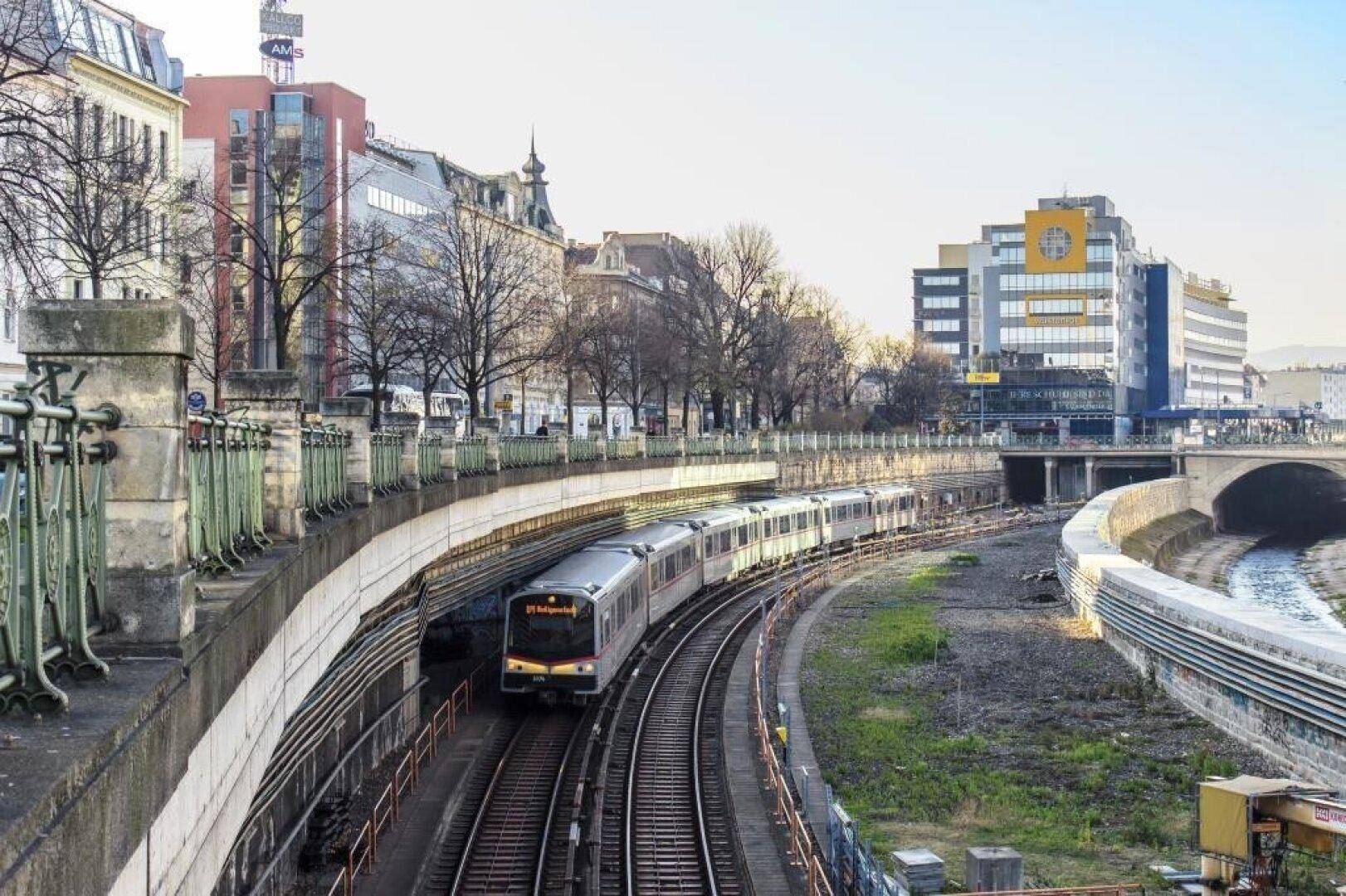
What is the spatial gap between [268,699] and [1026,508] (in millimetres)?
99579

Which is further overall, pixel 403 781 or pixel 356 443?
pixel 403 781

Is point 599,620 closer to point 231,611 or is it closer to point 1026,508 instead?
point 231,611

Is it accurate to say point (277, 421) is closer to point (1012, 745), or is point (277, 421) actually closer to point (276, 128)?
point (1012, 745)

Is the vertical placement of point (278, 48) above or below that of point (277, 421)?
above

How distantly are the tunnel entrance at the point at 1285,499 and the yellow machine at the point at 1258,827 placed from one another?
98.3 m

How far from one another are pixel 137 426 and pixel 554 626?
76.9ft

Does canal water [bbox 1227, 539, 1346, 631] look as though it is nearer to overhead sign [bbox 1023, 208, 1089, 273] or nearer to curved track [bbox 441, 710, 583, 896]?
curved track [bbox 441, 710, 583, 896]

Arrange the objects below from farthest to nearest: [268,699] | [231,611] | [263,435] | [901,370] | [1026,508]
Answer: [901,370]
[1026,508]
[263,435]
[268,699]
[231,611]

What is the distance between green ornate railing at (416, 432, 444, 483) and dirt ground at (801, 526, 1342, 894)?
8.91 meters

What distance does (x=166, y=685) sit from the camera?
6914 millimetres

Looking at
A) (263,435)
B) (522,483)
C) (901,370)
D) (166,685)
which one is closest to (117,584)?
(166,685)

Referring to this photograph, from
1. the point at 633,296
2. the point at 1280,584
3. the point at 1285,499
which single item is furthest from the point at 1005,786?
the point at 1285,499

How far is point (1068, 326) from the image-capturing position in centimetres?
13825

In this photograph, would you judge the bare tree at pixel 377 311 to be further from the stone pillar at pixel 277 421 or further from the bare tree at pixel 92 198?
the stone pillar at pixel 277 421
